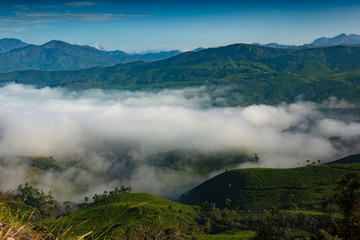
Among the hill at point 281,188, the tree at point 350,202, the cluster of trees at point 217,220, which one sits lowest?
the cluster of trees at point 217,220

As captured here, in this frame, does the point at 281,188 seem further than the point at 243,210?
Yes

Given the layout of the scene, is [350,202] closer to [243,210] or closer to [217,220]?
[217,220]

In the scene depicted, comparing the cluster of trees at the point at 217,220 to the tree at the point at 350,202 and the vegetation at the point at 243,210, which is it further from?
the tree at the point at 350,202

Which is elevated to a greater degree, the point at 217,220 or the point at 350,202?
the point at 350,202

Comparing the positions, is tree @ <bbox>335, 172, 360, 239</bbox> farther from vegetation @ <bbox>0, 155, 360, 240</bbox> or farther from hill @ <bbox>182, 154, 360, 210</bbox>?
hill @ <bbox>182, 154, 360, 210</bbox>

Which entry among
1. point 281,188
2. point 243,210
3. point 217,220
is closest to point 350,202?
point 217,220

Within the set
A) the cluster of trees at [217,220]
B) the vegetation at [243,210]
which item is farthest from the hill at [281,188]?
the cluster of trees at [217,220]

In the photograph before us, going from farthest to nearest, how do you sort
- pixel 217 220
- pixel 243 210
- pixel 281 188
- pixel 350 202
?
pixel 281 188, pixel 243 210, pixel 217 220, pixel 350 202

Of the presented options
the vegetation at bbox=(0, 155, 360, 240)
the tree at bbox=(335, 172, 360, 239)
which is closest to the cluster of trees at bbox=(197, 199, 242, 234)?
the vegetation at bbox=(0, 155, 360, 240)
